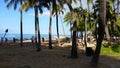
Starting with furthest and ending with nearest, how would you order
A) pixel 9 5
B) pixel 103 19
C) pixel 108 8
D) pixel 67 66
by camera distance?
pixel 108 8, pixel 9 5, pixel 67 66, pixel 103 19

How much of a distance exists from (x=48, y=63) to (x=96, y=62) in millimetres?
3993

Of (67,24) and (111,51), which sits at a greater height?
(67,24)

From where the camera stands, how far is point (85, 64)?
25.4m

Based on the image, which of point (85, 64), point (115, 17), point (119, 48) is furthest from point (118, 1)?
point (85, 64)

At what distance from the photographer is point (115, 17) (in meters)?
55.0

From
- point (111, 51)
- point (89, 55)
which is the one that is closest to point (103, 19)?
point (89, 55)

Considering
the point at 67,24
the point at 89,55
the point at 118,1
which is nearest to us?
the point at 89,55

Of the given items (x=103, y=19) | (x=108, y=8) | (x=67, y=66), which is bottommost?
(x=67, y=66)

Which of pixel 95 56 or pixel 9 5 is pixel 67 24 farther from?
pixel 95 56

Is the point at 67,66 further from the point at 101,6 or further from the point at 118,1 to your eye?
the point at 118,1

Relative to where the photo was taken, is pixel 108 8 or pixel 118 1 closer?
pixel 108 8

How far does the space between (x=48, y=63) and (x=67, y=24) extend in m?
67.2

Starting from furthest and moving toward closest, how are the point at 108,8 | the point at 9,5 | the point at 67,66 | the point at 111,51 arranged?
the point at 108,8 → the point at 9,5 → the point at 111,51 → the point at 67,66

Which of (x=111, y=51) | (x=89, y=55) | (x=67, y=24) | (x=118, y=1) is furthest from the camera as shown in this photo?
(x=67, y=24)
